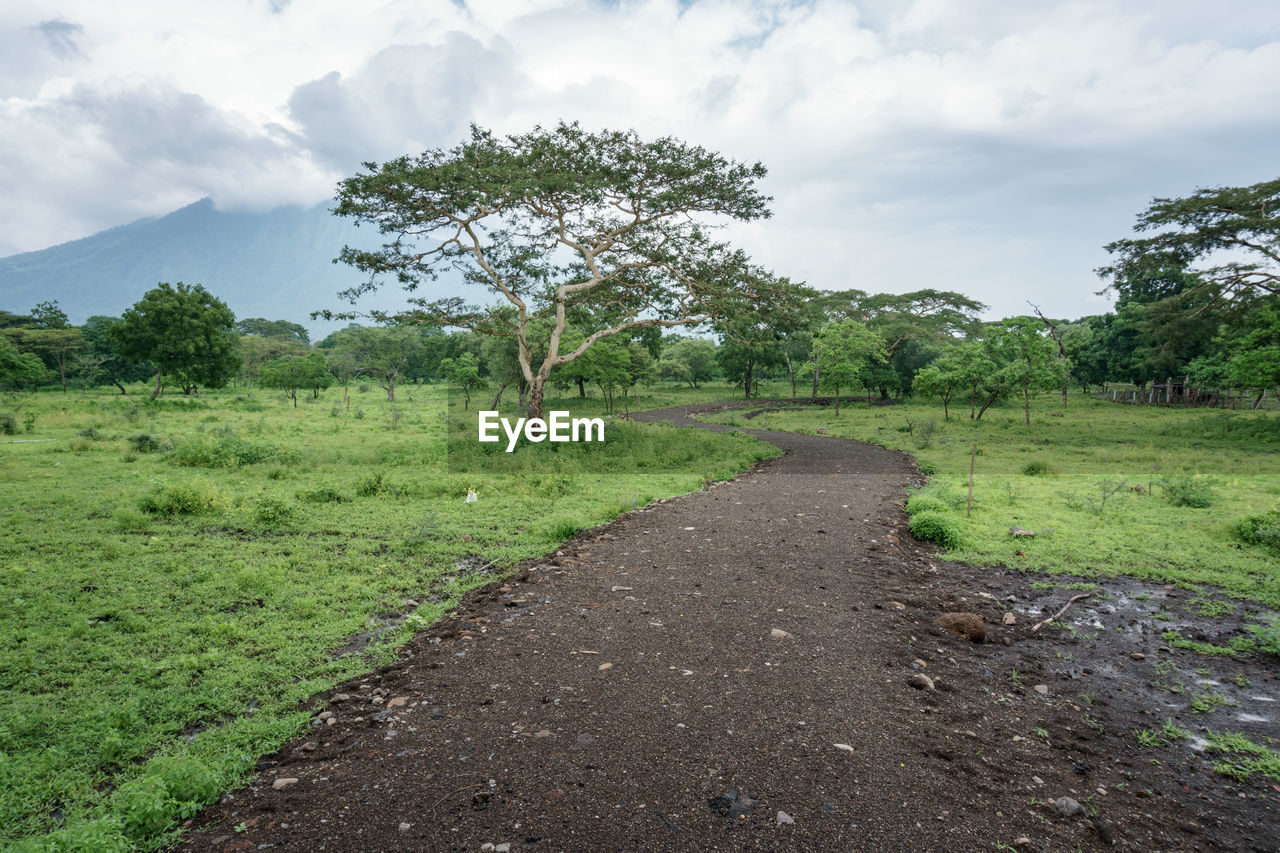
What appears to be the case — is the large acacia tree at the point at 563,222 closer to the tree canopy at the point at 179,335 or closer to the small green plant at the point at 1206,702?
the small green plant at the point at 1206,702

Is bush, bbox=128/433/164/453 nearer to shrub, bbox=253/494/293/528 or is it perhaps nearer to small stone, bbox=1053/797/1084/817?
shrub, bbox=253/494/293/528

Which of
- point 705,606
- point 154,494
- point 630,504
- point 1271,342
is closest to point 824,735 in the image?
point 705,606

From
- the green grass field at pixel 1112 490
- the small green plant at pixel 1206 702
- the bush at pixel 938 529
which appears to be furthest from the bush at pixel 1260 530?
the small green plant at pixel 1206 702

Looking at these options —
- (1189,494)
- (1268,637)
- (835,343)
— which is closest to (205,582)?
(1268,637)

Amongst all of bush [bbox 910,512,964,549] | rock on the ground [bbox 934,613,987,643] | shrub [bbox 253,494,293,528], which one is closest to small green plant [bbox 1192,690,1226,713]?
rock on the ground [bbox 934,613,987,643]

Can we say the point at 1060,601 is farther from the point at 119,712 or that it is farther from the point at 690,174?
the point at 690,174

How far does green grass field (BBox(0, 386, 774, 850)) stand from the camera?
12.8 ft

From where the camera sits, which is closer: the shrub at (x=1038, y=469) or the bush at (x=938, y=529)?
the bush at (x=938, y=529)

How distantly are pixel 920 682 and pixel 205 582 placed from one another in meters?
8.30

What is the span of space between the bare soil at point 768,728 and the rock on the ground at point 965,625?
126mm

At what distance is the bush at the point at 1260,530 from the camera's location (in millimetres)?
9055

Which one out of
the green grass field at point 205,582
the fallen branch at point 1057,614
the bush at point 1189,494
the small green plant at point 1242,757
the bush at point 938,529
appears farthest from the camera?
the bush at point 1189,494

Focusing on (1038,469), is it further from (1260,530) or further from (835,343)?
(835,343)

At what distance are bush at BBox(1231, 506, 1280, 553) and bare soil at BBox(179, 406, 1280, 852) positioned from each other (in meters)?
3.16
